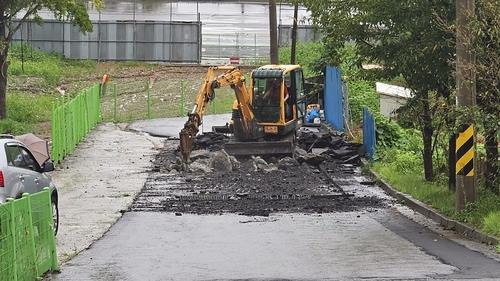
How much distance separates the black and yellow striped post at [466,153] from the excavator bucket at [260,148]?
12.9 m

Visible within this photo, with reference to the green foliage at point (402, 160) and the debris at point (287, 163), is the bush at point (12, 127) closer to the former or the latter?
the debris at point (287, 163)

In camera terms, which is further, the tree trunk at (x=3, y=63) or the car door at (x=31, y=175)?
the tree trunk at (x=3, y=63)

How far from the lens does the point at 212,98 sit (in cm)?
3073

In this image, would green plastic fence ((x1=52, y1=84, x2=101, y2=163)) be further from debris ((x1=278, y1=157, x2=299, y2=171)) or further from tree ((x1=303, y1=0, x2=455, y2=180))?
tree ((x1=303, y1=0, x2=455, y2=180))

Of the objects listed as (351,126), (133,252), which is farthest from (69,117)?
(133,252)

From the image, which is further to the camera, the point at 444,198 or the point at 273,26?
the point at 273,26

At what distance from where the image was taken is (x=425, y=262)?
12.9 metres

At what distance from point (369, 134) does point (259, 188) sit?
6.98 metres

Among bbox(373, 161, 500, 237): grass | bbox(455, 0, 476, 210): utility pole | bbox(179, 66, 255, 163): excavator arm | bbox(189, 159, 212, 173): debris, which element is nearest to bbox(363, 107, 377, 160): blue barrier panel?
bbox(373, 161, 500, 237): grass

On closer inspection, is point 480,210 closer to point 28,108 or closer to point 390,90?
point 390,90

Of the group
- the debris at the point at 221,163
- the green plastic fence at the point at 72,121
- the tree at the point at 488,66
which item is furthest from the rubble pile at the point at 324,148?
the tree at the point at 488,66

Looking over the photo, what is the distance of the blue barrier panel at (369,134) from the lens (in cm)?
2895

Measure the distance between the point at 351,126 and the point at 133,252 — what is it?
22.1m

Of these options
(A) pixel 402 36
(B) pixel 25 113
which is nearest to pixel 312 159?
(A) pixel 402 36
